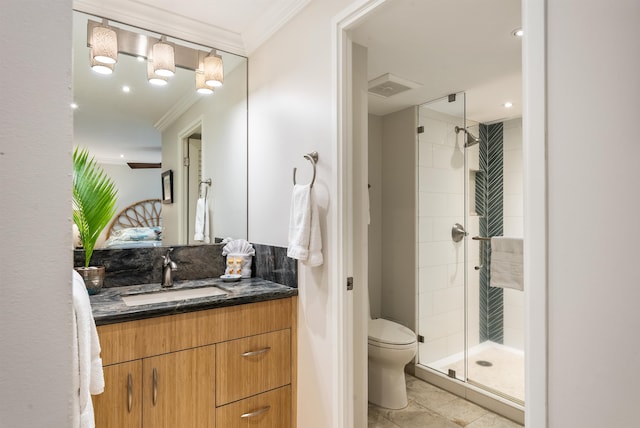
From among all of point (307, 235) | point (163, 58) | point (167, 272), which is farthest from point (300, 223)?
point (163, 58)

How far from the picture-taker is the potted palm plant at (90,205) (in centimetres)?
177

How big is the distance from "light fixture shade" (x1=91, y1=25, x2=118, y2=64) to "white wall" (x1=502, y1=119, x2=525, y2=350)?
338 centimetres

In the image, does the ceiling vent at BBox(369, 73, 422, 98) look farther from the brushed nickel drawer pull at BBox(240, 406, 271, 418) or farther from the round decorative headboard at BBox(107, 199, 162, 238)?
the brushed nickel drawer pull at BBox(240, 406, 271, 418)

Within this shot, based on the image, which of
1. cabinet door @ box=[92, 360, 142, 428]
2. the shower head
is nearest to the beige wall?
the shower head

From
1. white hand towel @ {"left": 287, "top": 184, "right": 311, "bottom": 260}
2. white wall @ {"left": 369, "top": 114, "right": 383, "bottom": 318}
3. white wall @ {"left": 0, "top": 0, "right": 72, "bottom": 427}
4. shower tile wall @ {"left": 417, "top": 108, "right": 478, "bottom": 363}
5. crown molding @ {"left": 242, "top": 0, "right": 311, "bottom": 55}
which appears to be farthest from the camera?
white wall @ {"left": 369, "top": 114, "right": 383, "bottom": 318}

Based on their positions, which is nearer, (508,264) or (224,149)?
(508,264)

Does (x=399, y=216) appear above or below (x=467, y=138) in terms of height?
below

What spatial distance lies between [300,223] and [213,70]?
1.27m

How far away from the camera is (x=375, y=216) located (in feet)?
10.8

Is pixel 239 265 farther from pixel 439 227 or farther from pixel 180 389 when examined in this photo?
pixel 439 227

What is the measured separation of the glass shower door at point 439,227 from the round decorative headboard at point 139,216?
2.01 metres

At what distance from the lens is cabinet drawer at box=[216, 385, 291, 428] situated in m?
1.69

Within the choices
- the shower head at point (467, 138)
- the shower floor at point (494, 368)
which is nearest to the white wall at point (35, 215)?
the shower floor at point (494, 368)

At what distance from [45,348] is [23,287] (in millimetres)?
82
